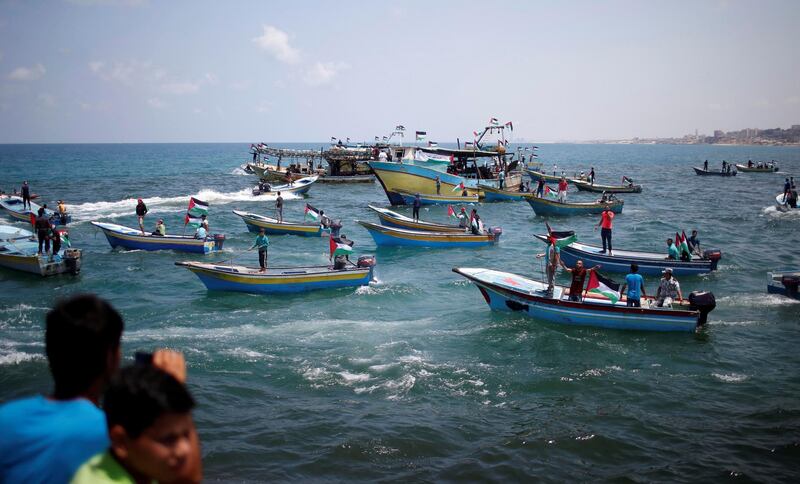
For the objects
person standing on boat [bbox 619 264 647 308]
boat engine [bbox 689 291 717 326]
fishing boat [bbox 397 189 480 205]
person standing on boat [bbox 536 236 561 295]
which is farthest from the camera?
fishing boat [bbox 397 189 480 205]

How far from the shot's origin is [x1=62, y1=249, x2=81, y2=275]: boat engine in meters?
23.7

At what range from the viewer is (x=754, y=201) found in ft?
164

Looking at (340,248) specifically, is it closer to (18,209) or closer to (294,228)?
(294,228)

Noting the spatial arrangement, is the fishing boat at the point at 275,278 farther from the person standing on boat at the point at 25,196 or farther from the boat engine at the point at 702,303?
the person standing on boat at the point at 25,196

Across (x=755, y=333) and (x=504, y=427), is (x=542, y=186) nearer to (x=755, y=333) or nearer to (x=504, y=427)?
(x=755, y=333)

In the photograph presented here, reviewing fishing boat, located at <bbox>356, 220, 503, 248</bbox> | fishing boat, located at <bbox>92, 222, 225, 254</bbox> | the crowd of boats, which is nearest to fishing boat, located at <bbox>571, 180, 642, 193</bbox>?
the crowd of boats

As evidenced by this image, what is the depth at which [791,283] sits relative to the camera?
64.9 feet

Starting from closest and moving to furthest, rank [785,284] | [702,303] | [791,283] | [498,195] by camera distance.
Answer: [702,303], [791,283], [785,284], [498,195]

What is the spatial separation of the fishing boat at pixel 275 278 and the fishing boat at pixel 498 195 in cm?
2896

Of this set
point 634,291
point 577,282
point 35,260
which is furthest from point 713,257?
point 35,260

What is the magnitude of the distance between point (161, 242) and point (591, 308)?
2049 centimetres

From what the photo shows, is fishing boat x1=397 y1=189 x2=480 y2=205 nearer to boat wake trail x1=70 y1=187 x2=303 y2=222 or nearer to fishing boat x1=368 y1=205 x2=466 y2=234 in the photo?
fishing boat x1=368 y1=205 x2=466 y2=234

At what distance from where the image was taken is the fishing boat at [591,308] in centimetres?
1669

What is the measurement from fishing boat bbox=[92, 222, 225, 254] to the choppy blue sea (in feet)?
3.20
